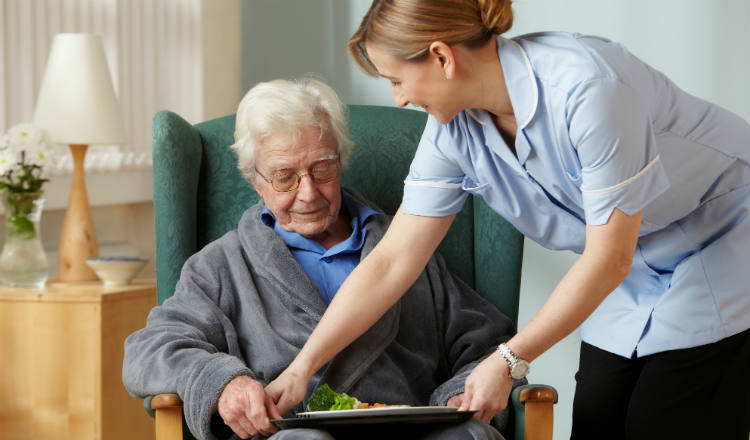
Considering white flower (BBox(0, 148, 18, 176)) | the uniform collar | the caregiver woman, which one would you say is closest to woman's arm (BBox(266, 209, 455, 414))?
the caregiver woman

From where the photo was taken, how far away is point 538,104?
4.54 ft

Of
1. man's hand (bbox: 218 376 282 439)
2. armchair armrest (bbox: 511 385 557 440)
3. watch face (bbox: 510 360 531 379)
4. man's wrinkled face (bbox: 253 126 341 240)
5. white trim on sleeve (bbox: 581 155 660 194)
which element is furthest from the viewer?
man's wrinkled face (bbox: 253 126 341 240)

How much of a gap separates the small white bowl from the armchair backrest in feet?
1.29

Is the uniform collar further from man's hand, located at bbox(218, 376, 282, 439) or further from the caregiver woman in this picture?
man's hand, located at bbox(218, 376, 282, 439)

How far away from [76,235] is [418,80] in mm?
1486

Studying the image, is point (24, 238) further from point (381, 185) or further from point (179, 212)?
point (381, 185)

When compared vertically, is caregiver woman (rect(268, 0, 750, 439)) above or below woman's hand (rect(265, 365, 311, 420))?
above

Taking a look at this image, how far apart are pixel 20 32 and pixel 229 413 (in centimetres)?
156

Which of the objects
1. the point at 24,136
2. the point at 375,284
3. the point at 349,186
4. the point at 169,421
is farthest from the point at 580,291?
the point at 24,136

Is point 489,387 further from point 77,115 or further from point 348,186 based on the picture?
point 77,115

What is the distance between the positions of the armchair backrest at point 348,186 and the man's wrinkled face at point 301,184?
0.82ft

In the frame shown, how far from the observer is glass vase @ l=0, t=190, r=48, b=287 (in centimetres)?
230

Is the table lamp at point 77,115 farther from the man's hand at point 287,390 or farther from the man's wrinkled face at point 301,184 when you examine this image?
the man's hand at point 287,390

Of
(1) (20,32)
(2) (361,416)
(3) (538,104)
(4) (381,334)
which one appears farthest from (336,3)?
(2) (361,416)
